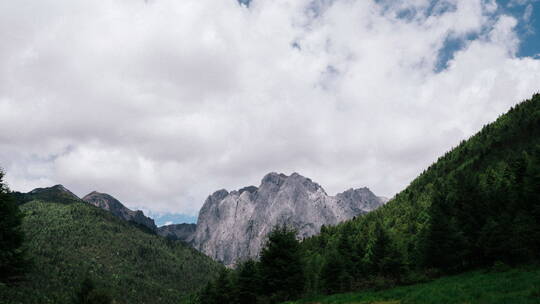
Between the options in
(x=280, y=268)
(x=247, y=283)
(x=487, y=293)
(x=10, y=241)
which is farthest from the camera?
(x=247, y=283)

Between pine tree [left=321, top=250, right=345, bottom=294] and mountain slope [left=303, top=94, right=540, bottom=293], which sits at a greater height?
mountain slope [left=303, top=94, right=540, bottom=293]

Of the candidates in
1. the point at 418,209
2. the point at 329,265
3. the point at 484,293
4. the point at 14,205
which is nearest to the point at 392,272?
the point at 329,265

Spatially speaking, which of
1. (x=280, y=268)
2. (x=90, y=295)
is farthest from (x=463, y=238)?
(x=90, y=295)

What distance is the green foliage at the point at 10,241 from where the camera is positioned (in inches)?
999

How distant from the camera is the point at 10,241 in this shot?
86.1 feet

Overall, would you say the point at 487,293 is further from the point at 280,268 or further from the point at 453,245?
the point at 280,268

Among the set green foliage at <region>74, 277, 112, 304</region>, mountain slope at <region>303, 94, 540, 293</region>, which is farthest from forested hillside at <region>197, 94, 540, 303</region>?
green foliage at <region>74, 277, 112, 304</region>

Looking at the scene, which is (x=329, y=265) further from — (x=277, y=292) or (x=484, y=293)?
(x=484, y=293)

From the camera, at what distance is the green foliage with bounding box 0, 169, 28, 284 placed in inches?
999

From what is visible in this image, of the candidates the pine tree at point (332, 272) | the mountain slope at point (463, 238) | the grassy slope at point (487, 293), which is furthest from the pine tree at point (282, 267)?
the pine tree at point (332, 272)

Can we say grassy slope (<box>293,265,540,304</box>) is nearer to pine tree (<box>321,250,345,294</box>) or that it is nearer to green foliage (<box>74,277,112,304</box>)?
pine tree (<box>321,250,345,294</box>)

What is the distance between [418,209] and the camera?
148 m

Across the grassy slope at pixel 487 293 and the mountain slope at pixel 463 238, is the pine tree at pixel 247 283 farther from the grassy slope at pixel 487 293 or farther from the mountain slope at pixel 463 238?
the grassy slope at pixel 487 293

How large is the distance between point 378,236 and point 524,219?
27.6 meters
